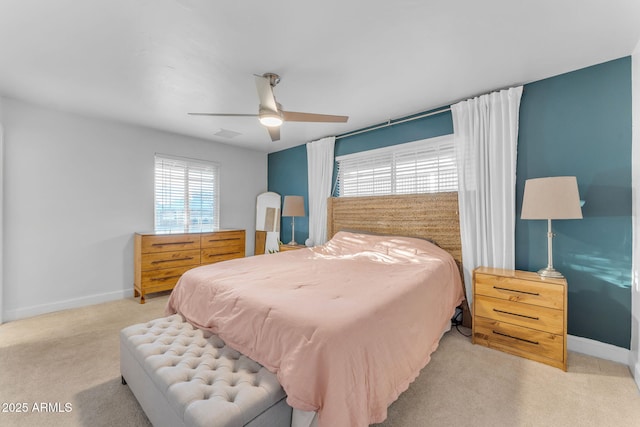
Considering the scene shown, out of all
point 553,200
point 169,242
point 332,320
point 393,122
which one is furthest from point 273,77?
point 169,242

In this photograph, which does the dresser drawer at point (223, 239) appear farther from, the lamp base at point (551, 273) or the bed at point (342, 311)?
the lamp base at point (551, 273)

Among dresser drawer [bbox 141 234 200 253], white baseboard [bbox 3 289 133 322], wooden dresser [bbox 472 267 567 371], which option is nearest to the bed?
wooden dresser [bbox 472 267 567 371]

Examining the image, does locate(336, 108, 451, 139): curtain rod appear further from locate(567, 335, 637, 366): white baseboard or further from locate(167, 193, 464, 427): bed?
locate(567, 335, 637, 366): white baseboard

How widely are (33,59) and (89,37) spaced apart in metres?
0.77

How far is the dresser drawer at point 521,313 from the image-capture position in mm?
2184

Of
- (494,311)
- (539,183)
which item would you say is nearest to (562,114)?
(539,183)

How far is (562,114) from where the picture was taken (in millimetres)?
2529

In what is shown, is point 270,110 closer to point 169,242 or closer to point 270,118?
point 270,118

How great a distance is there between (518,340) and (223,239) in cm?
396

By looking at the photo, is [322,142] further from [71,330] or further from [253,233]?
[71,330]

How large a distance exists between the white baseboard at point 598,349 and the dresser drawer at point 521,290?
24.5 inches

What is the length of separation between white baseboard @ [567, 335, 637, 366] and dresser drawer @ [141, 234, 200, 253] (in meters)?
4.51

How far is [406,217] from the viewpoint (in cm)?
348

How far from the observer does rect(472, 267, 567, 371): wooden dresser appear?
2.17m
